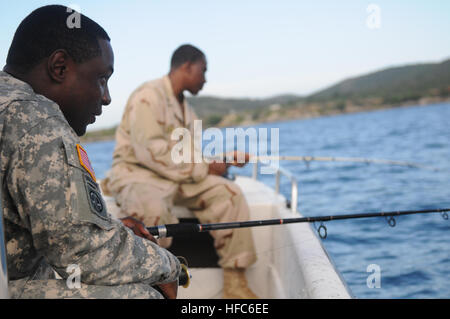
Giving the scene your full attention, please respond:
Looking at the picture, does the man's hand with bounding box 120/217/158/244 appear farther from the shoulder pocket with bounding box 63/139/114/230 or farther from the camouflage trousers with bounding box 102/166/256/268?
the camouflage trousers with bounding box 102/166/256/268

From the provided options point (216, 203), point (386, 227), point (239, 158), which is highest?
point (239, 158)

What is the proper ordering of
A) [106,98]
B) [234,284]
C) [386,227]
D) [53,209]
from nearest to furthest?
[53,209]
[106,98]
[234,284]
[386,227]

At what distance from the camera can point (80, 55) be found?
1.25 meters

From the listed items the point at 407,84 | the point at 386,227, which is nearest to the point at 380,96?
the point at 407,84

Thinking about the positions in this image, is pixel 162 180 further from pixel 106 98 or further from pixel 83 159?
pixel 83 159

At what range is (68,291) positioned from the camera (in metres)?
1.14

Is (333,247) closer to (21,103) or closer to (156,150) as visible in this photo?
(156,150)

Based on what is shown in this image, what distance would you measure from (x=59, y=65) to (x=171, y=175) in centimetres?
216

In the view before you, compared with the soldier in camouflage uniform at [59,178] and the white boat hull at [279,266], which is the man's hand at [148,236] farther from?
the white boat hull at [279,266]

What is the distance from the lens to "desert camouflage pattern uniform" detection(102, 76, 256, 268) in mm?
3254

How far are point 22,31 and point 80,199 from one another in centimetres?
54

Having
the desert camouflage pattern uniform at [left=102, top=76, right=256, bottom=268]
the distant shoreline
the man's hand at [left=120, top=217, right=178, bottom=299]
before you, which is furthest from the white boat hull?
the distant shoreline

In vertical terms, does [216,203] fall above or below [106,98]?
below

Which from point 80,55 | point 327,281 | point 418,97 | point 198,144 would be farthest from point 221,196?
point 418,97
